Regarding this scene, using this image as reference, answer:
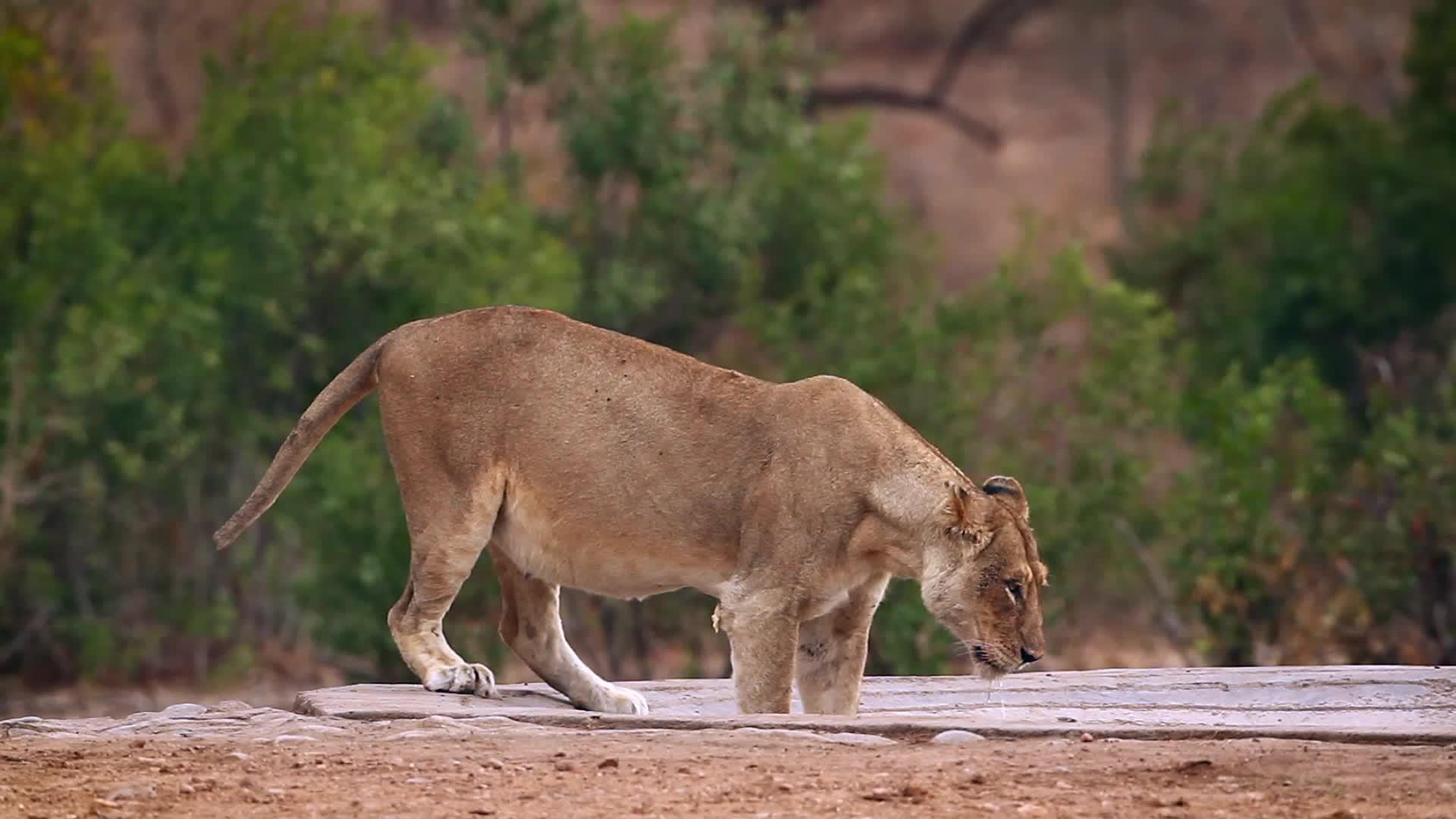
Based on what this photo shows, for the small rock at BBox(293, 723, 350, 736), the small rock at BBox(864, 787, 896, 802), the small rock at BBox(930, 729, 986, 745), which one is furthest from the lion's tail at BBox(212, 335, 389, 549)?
the small rock at BBox(864, 787, 896, 802)

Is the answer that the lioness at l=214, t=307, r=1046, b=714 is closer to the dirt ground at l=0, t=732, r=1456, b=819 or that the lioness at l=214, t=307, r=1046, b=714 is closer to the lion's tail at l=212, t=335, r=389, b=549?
the lion's tail at l=212, t=335, r=389, b=549

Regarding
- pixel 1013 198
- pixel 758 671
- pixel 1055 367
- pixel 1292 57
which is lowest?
pixel 758 671

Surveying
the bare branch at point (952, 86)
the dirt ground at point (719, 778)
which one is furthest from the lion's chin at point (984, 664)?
the bare branch at point (952, 86)

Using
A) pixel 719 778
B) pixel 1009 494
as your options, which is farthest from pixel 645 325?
pixel 719 778

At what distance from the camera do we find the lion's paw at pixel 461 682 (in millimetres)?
7883

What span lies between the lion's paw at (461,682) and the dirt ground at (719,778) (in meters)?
1.05

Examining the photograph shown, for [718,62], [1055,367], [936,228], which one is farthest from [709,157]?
[936,228]

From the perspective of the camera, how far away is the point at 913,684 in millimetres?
8766

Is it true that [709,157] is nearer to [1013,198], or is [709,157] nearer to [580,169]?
[580,169]

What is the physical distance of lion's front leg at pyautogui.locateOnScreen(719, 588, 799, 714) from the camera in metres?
7.54

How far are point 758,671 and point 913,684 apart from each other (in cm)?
135

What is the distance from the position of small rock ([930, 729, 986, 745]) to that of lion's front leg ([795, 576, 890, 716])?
121 cm

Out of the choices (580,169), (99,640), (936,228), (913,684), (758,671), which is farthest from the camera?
(936,228)

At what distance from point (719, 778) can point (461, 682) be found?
195 cm
